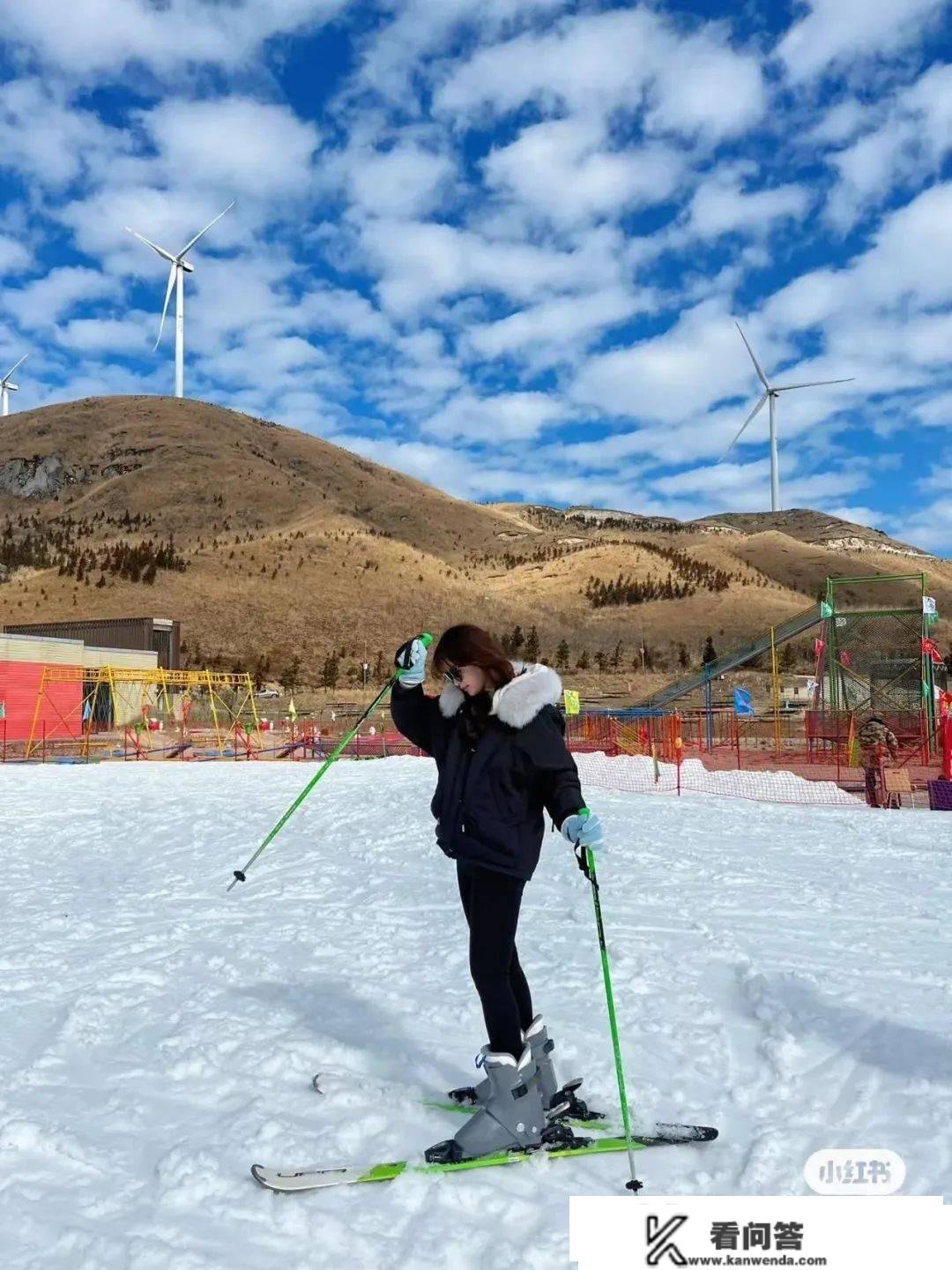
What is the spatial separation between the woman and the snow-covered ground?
9.1 inches

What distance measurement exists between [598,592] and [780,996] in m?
74.8

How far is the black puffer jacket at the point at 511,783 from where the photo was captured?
3.32 metres

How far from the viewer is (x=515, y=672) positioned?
352 centimetres

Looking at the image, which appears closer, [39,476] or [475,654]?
[475,654]

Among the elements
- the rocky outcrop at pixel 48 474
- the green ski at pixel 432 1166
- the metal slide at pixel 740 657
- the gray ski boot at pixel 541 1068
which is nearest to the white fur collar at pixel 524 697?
the gray ski boot at pixel 541 1068

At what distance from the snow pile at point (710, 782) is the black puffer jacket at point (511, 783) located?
1256cm

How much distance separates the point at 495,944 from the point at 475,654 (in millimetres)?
1093

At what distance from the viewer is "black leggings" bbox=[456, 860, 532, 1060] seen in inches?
132

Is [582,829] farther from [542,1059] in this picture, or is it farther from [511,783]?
[542,1059]

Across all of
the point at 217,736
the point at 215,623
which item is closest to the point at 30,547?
the point at 215,623

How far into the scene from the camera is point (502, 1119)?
334 centimetres

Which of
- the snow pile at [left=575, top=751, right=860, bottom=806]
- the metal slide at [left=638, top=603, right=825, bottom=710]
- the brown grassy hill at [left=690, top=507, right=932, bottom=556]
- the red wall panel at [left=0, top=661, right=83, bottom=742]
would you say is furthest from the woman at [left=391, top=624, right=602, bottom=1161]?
the brown grassy hill at [left=690, top=507, right=932, bottom=556]

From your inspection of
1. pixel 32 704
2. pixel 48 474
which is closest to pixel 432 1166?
pixel 32 704

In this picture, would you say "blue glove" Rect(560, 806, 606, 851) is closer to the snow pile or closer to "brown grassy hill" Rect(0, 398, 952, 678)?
the snow pile
